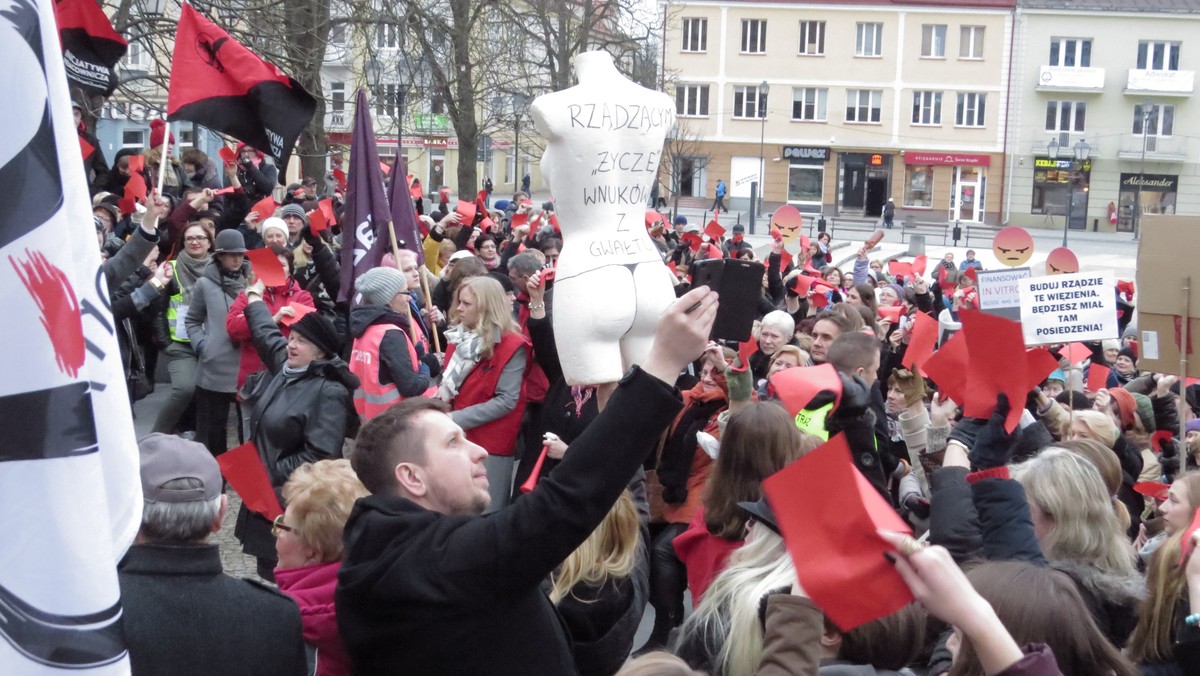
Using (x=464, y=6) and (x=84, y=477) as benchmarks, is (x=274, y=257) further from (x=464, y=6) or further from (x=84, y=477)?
(x=464, y=6)

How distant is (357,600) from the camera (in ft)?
8.42

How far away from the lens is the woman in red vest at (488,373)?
628 cm

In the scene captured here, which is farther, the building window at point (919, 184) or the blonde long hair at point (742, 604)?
the building window at point (919, 184)

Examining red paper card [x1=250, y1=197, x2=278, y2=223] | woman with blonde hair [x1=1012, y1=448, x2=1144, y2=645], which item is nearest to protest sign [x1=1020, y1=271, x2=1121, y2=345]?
woman with blonde hair [x1=1012, y1=448, x2=1144, y2=645]

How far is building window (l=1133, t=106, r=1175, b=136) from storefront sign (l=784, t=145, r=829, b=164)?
13172 mm

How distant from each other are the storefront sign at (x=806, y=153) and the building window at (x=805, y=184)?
44cm

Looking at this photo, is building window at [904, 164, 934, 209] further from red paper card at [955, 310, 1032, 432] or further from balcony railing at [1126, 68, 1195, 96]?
red paper card at [955, 310, 1032, 432]

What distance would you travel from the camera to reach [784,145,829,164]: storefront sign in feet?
188

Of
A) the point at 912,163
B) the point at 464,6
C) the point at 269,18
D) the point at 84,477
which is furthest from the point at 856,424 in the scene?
the point at 912,163

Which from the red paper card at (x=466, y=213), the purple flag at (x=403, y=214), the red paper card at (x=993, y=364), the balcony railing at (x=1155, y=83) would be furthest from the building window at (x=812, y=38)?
the red paper card at (x=993, y=364)

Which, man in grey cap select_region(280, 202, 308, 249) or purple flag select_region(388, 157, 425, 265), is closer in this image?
purple flag select_region(388, 157, 425, 265)

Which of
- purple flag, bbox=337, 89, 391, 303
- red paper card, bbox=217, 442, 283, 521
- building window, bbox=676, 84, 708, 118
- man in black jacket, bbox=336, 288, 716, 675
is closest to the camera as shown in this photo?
man in black jacket, bbox=336, 288, 716, 675

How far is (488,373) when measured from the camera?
638cm

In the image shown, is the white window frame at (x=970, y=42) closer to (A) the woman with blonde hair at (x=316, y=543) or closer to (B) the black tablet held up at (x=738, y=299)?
(B) the black tablet held up at (x=738, y=299)
